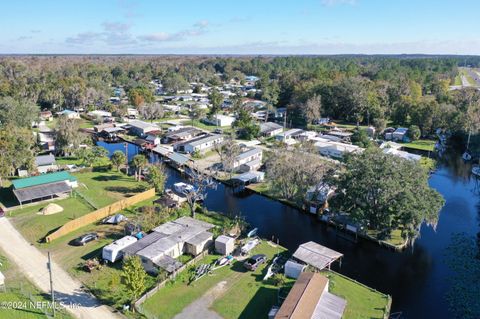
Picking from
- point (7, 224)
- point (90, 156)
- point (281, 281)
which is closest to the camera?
point (281, 281)

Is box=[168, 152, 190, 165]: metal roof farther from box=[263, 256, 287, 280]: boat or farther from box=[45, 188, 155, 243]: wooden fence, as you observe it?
box=[263, 256, 287, 280]: boat

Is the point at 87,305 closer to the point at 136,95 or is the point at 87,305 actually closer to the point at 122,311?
the point at 122,311

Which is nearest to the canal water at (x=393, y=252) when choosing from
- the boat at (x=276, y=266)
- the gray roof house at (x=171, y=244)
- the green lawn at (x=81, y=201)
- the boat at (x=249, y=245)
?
the boat at (x=249, y=245)

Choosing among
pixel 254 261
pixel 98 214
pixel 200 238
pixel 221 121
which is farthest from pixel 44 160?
pixel 221 121

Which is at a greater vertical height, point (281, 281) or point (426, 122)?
point (426, 122)

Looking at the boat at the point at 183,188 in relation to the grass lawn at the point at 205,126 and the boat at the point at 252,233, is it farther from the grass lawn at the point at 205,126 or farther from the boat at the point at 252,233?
the grass lawn at the point at 205,126

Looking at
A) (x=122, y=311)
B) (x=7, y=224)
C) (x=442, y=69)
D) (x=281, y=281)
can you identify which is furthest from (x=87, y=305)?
(x=442, y=69)

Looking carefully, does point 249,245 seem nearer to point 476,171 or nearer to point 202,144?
point 202,144
